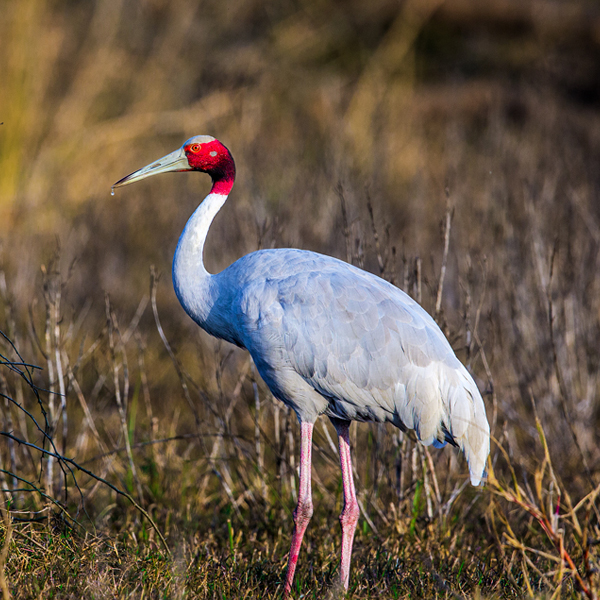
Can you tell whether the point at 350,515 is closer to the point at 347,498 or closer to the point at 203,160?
the point at 347,498

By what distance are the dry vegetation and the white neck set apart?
0.48m

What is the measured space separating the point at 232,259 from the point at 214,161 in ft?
7.93

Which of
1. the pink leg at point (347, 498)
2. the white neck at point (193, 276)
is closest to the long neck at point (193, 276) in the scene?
the white neck at point (193, 276)

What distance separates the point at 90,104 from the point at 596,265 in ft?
19.3

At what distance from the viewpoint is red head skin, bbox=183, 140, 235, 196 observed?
4.11 m

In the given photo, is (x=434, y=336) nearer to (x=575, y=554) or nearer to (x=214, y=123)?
(x=575, y=554)

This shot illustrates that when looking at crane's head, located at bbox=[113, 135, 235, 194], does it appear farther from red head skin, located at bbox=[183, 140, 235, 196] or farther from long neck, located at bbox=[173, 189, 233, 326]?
long neck, located at bbox=[173, 189, 233, 326]

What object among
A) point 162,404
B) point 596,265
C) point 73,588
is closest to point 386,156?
point 596,265

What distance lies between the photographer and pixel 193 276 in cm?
387

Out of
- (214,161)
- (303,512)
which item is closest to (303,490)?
(303,512)

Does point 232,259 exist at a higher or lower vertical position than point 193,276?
lower

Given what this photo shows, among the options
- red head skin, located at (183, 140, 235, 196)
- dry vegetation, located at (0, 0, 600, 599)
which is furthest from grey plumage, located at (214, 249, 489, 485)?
red head skin, located at (183, 140, 235, 196)

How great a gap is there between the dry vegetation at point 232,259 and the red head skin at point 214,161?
45 centimetres

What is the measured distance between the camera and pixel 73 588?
→ 9.87ft
